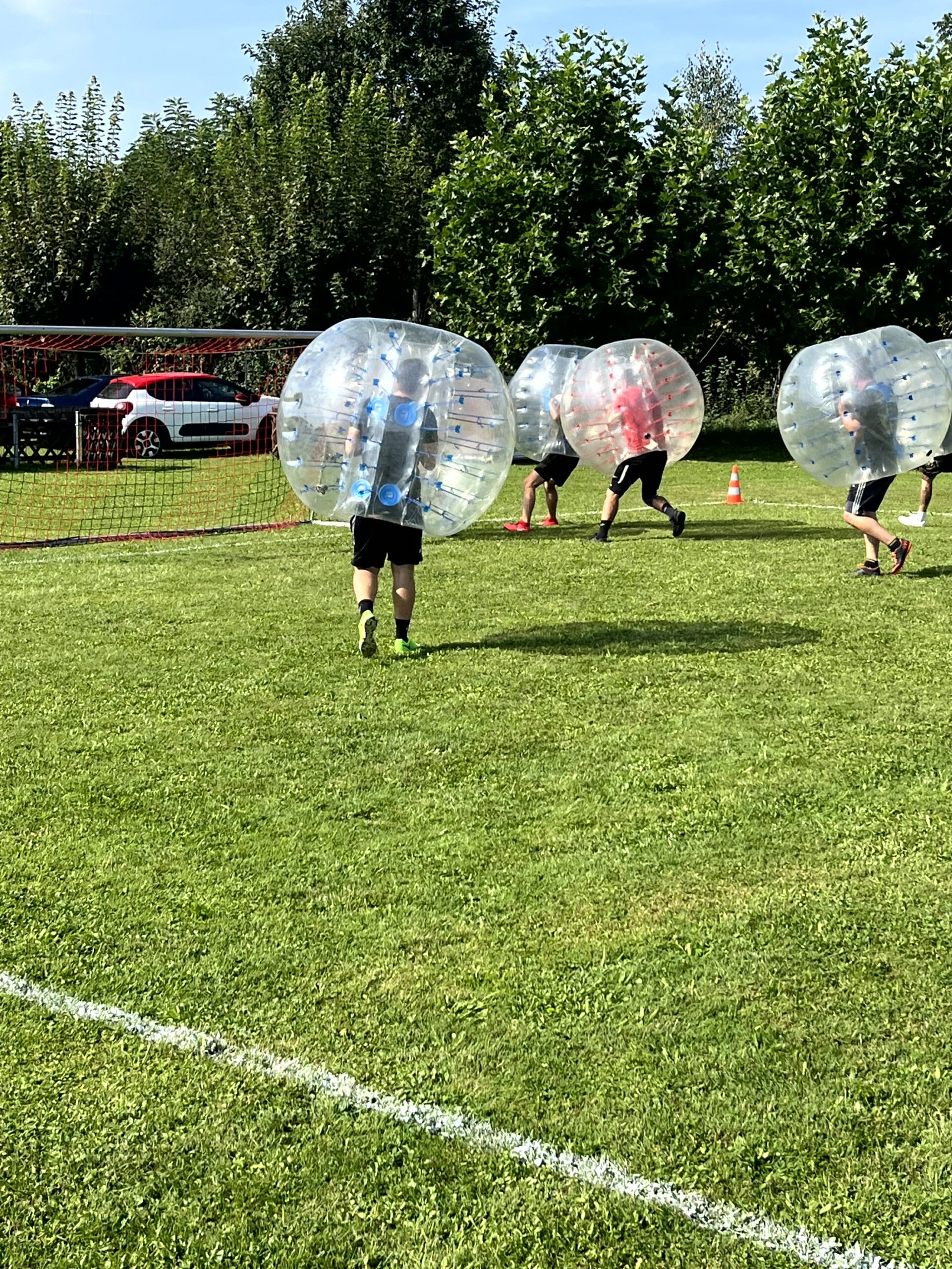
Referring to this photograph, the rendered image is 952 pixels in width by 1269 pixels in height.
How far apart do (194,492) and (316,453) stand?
12832mm

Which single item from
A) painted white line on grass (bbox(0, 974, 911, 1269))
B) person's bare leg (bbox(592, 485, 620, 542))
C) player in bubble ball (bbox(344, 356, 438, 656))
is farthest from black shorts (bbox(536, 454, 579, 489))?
painted white line on grass (bbox(0, 974, 911, 1269))

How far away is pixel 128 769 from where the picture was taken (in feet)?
19.5

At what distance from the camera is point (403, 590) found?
8125mm

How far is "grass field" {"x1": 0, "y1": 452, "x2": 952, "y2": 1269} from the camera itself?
116 inches

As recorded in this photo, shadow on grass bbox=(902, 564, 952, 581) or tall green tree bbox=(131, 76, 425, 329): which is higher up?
tall green tree bbox=(131, 76, 425, 329)

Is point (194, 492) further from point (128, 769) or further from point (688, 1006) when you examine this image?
point (688, 1006)

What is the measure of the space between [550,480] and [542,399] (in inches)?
36.6

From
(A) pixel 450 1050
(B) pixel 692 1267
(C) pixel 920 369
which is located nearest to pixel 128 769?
(A) pixel 450 1050

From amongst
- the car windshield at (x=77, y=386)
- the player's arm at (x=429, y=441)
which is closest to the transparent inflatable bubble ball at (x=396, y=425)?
the player's arm at (x=429, y=441)

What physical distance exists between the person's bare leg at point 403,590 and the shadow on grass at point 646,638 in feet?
1.08

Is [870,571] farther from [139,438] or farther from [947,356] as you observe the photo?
[139,438]

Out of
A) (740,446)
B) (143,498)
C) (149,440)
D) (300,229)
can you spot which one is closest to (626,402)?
(143,498)

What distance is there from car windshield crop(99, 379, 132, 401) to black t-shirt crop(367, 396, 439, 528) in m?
19.5

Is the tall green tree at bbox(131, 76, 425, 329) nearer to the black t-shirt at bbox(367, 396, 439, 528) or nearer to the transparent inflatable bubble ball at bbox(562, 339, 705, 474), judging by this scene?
the transparent inflatable bubble ball at bbox(562, 339, 705, 474)
